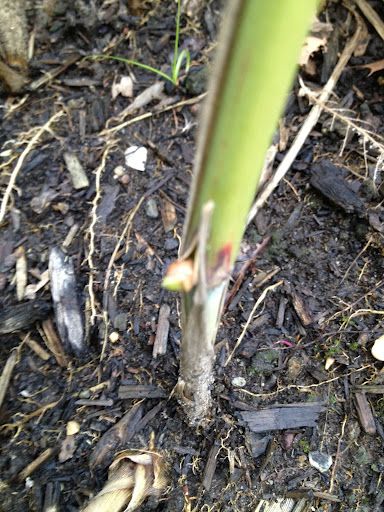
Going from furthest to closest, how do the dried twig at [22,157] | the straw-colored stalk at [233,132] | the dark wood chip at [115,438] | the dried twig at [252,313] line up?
the dried twig at [22,157]
the dried twig at [252,313]
the dark wood chip at [115,438]
the straw-colored stalk at [233,132]

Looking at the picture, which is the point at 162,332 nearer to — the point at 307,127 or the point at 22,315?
the point at 22,315

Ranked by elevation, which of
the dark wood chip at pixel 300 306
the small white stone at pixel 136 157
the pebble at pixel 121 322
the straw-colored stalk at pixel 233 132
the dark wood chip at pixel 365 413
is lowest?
the dark wood chip at pixel 365 413

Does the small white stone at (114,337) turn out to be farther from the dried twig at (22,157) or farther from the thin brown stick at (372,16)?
the thin brown stick at (372,16)

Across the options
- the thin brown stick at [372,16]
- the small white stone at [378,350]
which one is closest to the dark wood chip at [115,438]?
the small white stone at [378,350]

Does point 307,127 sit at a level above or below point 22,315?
above

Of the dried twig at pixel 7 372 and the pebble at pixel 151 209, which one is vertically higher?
the pebble at pixel 151 209

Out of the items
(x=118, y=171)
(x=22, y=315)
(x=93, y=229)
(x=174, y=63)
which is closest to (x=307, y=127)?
(x=174, y=63)

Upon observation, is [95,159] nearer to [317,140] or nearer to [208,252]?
[317,140]

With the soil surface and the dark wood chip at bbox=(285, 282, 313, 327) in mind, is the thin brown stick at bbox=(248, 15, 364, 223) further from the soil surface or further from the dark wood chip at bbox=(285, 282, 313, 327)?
the dark wood chip at bbox=(285, 282, 313, 327)

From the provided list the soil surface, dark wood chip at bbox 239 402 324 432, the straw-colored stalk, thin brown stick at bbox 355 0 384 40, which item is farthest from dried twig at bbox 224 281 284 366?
thin brown stick at bbox 355 0 384 40
